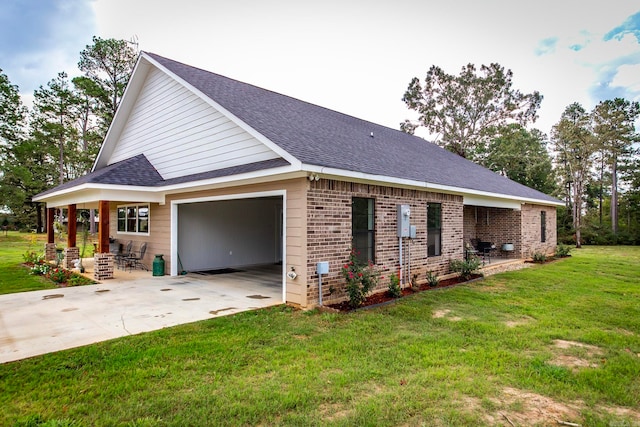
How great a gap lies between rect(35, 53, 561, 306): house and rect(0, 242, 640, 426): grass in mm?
1864

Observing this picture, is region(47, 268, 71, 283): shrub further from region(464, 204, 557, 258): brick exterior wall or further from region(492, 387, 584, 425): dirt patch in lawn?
region(464, 204, 557, 258): brick exterior wall

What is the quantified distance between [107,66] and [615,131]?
4069cm

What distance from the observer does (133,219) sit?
508 inches

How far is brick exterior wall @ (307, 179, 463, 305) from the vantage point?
669 cm

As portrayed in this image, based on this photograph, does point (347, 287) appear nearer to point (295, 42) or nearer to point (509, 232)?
point (509, 232)

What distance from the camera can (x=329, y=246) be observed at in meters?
6.95

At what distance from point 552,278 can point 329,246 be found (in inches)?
300

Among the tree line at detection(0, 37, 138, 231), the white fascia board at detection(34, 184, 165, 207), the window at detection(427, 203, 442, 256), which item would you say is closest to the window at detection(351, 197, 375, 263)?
the window at detection(427, 203, 442, 256)

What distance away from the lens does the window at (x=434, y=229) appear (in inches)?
388

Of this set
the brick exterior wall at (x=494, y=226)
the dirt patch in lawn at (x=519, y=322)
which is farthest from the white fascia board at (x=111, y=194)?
the brick exterior wall at (x=494, y=226)

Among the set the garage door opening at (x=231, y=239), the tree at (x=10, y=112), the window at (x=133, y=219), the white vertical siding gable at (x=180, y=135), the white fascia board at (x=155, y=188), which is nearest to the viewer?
the white fascia board at (x=155, y=188)

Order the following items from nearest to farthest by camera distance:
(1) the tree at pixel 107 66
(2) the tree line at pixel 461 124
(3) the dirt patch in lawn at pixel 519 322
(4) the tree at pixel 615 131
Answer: (3) the dirt patch in lawn at pixel 519 322 < (1) the tree at pixel 107 66 < (4) the tree at pixel 615 131 < (2) the tree line at pixel 461 124

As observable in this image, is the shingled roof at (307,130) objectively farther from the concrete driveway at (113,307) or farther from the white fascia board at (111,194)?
the white fascia board at (111,194)

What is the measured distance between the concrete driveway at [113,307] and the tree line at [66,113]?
2297 cm
